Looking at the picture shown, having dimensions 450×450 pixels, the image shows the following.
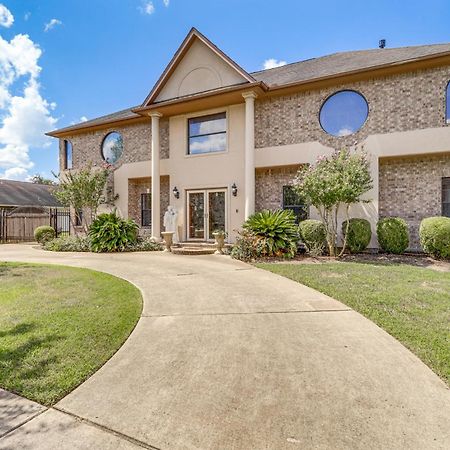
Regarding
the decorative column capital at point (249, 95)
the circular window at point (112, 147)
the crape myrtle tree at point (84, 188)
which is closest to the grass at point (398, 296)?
the decorative column capital at point (249, 95)

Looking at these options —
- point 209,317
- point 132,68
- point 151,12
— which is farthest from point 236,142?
point 209,317

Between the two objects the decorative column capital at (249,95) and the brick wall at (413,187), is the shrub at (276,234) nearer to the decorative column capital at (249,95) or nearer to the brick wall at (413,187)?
the brick wall at (413,187)

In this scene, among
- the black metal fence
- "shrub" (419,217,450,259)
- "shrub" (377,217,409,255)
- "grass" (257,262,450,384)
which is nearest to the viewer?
"grass" (257,262,450,384)

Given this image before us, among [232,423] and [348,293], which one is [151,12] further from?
[232,423]

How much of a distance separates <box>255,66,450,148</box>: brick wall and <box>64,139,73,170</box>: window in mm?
11866

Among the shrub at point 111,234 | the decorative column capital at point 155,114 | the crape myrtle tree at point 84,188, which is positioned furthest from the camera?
the crape myrtle tree at point 84,188

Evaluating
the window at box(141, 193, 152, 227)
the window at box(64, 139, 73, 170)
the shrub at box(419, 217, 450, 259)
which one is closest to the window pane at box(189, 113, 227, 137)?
the window at box(141, 193, 152, 227)

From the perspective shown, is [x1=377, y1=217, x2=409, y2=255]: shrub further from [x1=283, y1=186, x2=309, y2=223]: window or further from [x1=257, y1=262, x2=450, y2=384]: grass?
[x1=283, y1=186, x2=309, y2=223]: window

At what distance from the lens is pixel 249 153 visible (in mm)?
12680

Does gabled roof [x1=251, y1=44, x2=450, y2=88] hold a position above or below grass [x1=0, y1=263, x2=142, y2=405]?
above

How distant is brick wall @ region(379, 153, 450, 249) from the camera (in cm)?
1120

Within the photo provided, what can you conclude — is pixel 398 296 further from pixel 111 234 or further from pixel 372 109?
pixel 111 234

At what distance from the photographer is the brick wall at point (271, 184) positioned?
13.4 meters

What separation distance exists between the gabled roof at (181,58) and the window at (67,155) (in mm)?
6940
